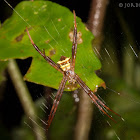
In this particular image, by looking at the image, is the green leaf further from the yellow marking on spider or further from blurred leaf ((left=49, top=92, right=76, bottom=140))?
blurred leaf ((left=49, top=92, right=76, bottom=140))

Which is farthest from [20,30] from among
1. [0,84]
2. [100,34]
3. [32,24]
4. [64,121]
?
[64,121]

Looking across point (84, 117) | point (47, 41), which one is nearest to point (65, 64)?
point (47, 41)

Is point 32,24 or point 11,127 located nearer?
point 32,24

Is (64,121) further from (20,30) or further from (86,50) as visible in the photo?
(20,30)

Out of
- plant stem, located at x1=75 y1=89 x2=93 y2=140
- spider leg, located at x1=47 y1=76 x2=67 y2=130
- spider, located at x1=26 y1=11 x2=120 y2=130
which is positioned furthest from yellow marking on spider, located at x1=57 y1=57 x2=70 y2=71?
plant stem, located at x1=75 y1=89 x2=93 y2=140

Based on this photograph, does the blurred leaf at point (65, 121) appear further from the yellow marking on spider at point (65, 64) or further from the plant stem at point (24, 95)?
the yellow marking on spider at point (65, 64)

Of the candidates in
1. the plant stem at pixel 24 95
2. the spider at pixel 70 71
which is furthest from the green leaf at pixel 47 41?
the plant stem at pixel 24 95

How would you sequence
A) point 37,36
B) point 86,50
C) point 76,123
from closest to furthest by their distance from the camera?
point 86,50, point 37,36, point 76,123
